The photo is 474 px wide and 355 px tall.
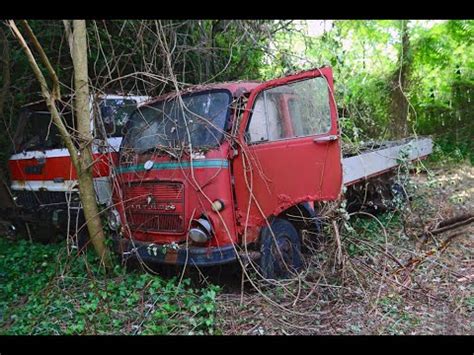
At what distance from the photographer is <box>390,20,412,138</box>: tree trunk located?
10.8 metres

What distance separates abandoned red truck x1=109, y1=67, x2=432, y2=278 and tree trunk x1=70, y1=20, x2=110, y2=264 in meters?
0.22

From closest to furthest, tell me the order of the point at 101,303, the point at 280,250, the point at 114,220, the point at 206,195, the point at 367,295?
1. the point at 101,303
2. the point at 367,295
3. the point at 206,195
4. the point at 280,250
5. the point at 114,220

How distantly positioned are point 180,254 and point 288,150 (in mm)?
1521

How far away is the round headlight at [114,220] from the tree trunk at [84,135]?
0.15 m

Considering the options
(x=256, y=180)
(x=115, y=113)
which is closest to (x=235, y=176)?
(x=256, y=180)

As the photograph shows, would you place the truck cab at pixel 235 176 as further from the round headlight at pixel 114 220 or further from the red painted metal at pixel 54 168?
the red painted metal at pixel 54 168

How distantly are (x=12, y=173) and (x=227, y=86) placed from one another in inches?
167

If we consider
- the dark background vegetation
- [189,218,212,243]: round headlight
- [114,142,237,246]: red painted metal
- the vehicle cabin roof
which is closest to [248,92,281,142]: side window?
the vehicle cabin roof

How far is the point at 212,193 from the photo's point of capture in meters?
4.37

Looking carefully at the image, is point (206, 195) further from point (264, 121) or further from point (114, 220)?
point (114, 220)

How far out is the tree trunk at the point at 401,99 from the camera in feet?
35.5

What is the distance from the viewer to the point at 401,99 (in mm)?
11148

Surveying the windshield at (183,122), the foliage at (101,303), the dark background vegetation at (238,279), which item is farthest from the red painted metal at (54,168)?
the foliage at (101,303)

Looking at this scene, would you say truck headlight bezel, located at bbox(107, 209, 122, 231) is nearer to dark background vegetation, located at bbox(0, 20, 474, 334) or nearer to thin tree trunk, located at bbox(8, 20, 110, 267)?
thin tree trunk, located at bbox(8, 20, 110, 267)
